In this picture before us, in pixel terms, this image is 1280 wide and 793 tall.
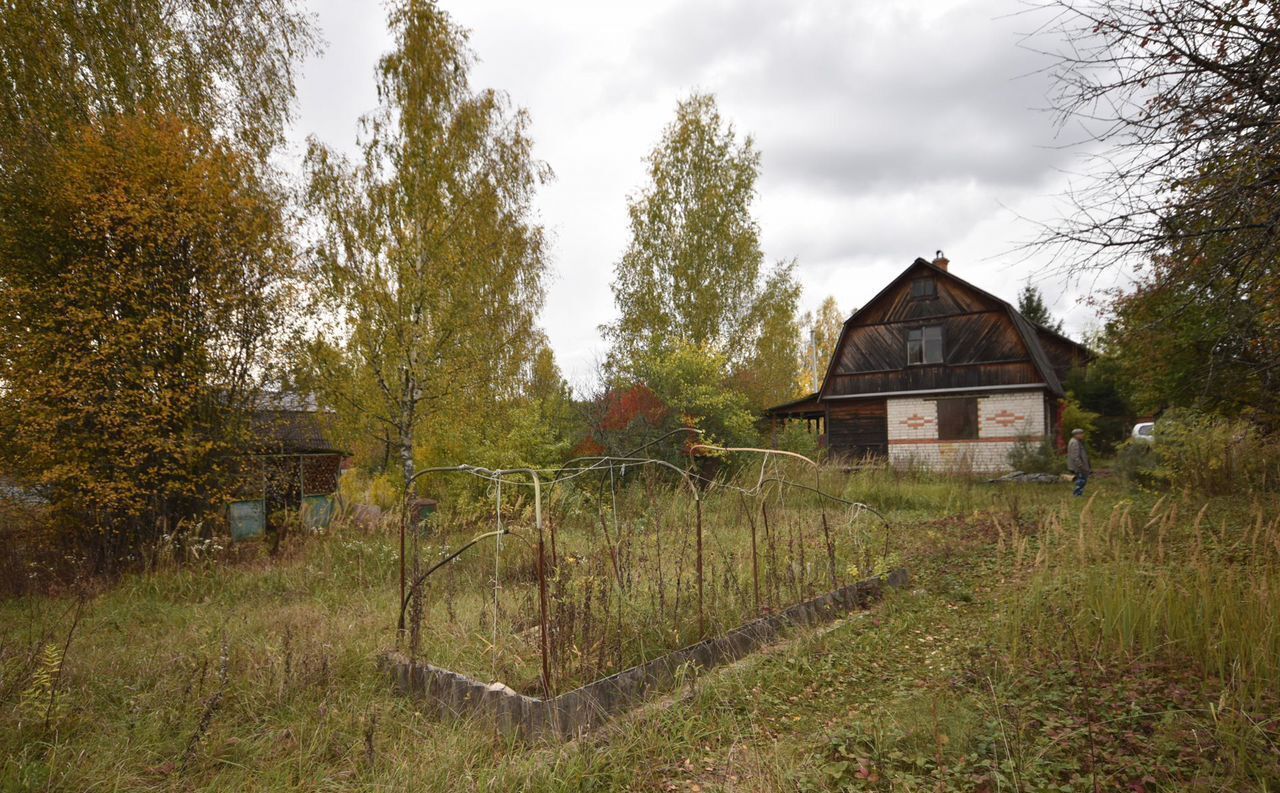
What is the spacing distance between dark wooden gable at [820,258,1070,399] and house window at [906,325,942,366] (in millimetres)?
109

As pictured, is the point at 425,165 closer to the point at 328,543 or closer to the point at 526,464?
the point at 526,464

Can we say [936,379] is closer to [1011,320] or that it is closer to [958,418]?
[958,418]

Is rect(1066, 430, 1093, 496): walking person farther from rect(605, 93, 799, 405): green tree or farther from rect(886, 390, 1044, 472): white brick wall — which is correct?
rect(605, 93, 799, 405): green tree

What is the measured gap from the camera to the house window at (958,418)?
63.2 feet

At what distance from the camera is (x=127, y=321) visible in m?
6.95

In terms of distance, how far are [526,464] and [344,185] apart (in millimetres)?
5299

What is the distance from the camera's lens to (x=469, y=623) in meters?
4.84

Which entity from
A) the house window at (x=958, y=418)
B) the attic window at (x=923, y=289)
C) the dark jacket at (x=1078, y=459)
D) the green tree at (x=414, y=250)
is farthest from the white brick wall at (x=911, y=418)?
the green tree at (x=414, y=250)

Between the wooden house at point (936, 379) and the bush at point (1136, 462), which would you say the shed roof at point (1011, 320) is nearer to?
the wooden house at point (936, 379)

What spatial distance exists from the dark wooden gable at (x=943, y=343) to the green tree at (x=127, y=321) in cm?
1751

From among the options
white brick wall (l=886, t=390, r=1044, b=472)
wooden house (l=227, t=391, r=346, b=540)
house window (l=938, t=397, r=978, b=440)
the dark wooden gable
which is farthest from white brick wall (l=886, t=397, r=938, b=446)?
wooden house (l=227, t=391, r=346, b=540)

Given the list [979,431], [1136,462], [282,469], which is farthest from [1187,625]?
[979,431]

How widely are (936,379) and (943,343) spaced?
114cm

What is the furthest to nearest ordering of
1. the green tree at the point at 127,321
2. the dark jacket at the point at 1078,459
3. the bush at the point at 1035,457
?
the bush at the point at 1035,457 < the dark jacket at the point at 1078,459 < the green tree at the point at 127,321
